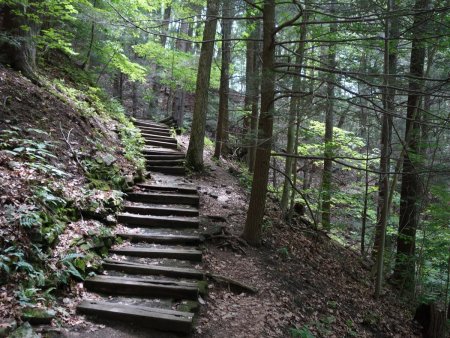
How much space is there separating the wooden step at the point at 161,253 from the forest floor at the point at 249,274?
328 mm

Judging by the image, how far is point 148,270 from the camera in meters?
5.66

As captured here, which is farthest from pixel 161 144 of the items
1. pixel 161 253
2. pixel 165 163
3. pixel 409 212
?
pixel 409 212

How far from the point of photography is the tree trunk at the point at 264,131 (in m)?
6.59

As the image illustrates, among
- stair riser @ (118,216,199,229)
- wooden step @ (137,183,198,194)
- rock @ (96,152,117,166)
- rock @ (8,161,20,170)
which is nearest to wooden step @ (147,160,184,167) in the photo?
wooden step @ (137,183,198,194)

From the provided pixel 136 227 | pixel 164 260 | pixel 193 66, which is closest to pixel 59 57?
pixel 193 66

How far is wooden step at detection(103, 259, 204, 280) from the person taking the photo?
18.5 ft

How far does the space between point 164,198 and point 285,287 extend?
141 inches

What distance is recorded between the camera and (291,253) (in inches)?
322

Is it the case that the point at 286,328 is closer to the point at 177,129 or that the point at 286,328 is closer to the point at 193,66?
the point at 193,66

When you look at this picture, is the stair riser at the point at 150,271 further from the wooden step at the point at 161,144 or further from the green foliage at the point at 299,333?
the wooden step at the point at 161,144

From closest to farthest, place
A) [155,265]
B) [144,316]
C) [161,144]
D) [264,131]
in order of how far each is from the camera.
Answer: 1. [144,316]
2. [155,265]
3. [264,131]
4. [161,144]

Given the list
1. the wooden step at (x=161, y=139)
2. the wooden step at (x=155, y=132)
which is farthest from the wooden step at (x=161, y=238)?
the wooden step at (x=155, y=132)

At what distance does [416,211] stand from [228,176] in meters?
5.86

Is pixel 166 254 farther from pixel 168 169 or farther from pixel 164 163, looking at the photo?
pixel 164 163
